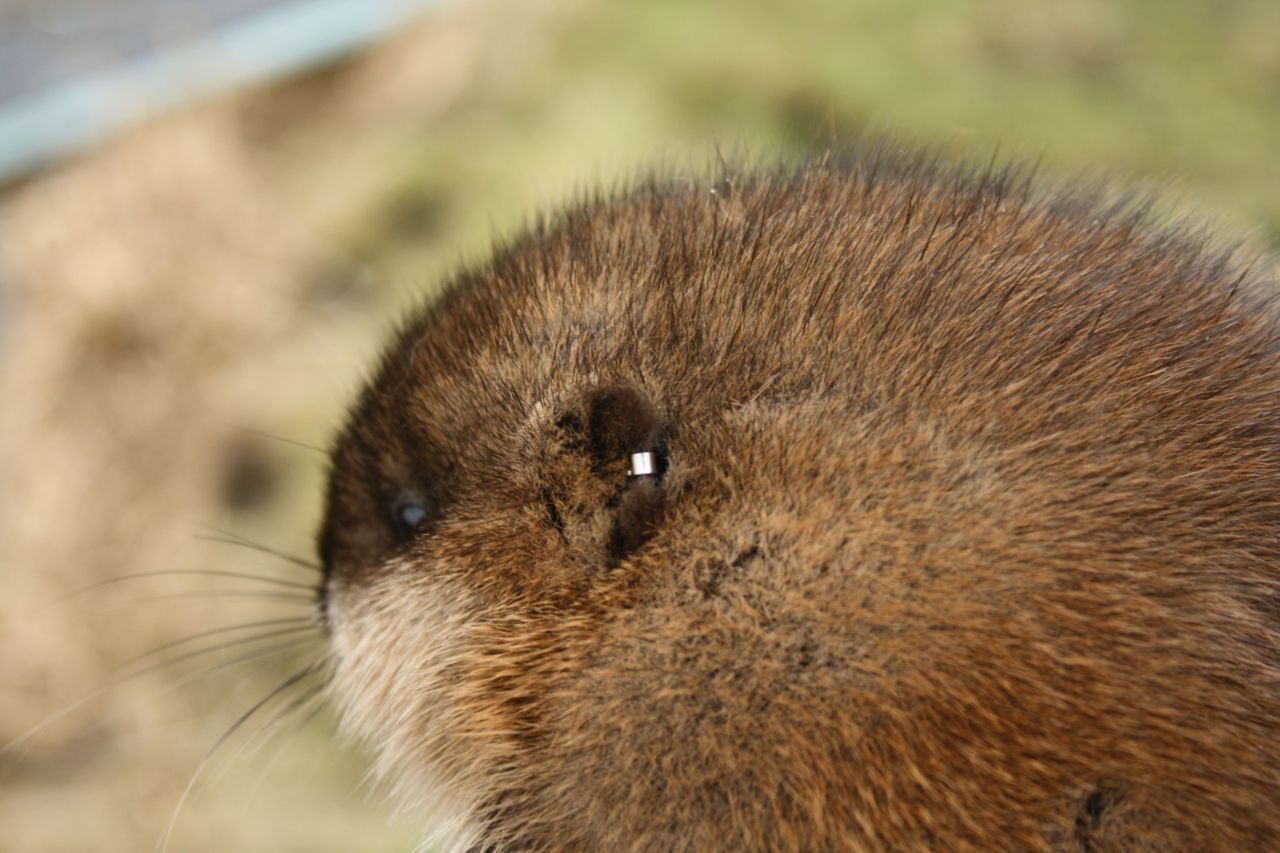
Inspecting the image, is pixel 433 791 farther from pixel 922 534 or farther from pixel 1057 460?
pixel 1057 460

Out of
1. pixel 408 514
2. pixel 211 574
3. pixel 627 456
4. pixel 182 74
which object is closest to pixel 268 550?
pixel 408 514

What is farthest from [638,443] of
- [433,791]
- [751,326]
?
[433,791]

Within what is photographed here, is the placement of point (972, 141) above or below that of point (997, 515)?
above

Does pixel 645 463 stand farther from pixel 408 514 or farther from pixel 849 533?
pixel 408 514

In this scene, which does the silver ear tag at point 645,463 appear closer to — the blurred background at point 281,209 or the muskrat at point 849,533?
the muskrat at point 849,533

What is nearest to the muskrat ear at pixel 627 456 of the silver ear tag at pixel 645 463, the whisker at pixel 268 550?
the silver ear tag at pixel 645 463

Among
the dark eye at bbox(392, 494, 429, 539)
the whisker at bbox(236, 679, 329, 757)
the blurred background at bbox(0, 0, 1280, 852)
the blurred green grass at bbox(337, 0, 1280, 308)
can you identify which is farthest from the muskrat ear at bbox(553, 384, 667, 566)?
the blurred green grass at bbox(337, 0, 1280, 308)
